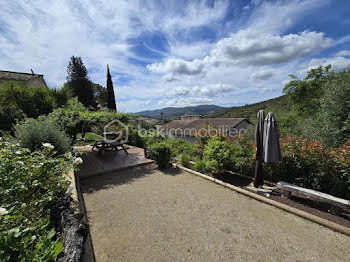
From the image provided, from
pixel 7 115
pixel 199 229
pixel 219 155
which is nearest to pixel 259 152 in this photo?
pixel 219 155

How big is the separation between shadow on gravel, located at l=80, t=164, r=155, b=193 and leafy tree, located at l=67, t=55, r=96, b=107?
22.4 meters

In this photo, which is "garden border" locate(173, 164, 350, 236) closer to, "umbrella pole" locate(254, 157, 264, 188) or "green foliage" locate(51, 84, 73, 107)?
"umbrella pole" locate(254, 157, 264, 188)

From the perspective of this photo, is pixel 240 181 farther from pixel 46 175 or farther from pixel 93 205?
pixel 46 175

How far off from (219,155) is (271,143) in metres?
1.38

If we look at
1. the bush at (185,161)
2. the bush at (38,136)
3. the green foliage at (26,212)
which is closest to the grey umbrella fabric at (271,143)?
the bush at (185,161)

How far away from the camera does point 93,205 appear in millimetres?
3238

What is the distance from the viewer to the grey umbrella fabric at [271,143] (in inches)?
134

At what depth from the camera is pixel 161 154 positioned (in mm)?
5520

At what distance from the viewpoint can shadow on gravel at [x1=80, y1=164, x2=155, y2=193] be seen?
4.14 metres

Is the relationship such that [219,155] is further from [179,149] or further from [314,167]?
[179,149]

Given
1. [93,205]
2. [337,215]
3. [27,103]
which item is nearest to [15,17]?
[27,103]

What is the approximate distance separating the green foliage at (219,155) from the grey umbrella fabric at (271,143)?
109cm

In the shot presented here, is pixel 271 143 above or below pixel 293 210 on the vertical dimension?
above

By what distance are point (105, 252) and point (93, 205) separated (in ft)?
4.54
